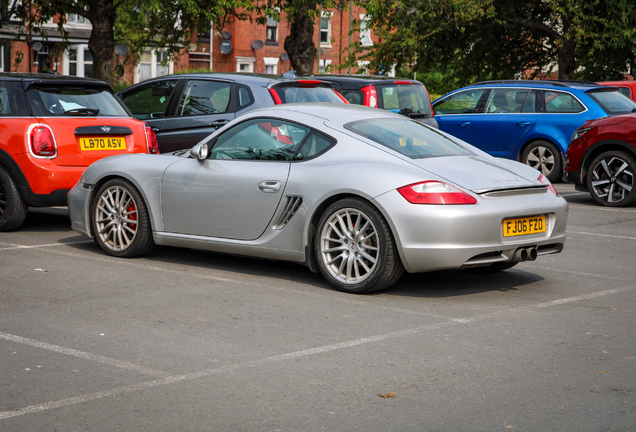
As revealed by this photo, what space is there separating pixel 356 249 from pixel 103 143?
418cm

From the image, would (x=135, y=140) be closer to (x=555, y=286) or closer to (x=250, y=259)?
(x=250, y=259)

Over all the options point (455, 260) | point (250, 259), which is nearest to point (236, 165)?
point (250, 259)

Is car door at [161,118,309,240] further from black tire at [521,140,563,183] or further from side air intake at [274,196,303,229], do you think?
black tire at [521,140,563,183]

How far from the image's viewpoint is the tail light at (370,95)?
13.0 m

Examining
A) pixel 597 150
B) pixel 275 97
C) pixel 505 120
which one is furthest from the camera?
pixel 505 120

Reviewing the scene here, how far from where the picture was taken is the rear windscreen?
1049 cm

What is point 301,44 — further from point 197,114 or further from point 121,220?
point 121,220

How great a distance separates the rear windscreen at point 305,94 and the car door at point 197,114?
2.37 feet

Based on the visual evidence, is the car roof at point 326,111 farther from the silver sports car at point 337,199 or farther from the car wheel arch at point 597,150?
the car wheel arch at point 597,150

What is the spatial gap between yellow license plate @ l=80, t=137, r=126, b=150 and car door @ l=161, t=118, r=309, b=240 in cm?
220

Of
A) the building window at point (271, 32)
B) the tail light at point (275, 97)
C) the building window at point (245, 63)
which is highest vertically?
the building window at point (271, 32)

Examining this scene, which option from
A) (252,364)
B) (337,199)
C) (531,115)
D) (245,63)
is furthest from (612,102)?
(245,63)

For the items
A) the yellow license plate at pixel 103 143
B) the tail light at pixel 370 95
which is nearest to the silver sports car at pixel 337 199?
the yellow license plate at pixel 103 143

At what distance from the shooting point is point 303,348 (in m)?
4.69
